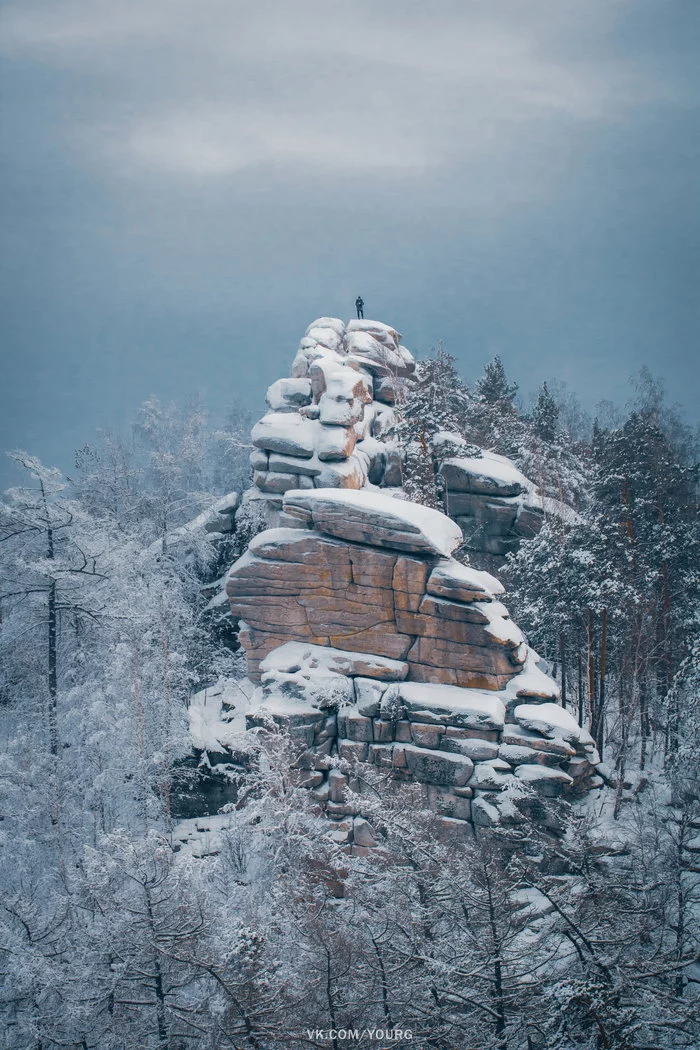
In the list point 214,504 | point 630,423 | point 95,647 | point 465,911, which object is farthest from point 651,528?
point 95,647

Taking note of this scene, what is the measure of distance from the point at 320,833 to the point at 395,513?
952 cm

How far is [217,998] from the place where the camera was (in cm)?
976

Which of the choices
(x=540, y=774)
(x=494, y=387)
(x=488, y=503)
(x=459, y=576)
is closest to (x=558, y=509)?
(x=488, y=503)

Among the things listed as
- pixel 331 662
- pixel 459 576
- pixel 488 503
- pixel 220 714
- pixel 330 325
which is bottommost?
pixel 220 714

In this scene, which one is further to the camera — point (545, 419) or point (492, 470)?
point (545, 419)

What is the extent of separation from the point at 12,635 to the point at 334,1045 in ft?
53.2

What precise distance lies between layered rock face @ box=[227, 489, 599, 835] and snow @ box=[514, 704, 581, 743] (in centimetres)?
4

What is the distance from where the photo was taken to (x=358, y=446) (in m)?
28.1

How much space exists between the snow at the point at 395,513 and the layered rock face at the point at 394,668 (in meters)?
0.05

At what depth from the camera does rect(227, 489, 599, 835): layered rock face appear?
19000 millimetres

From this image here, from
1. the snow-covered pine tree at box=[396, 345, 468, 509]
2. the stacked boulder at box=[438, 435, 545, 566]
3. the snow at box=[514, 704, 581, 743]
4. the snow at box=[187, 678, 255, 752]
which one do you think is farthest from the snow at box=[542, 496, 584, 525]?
the snow at box=[187, 678, 255, 752]

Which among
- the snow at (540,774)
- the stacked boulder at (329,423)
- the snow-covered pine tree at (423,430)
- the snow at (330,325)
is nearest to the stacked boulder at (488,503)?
the snow-covered pine tree at (423,430)

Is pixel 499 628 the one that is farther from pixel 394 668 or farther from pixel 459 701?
pixel 394 668

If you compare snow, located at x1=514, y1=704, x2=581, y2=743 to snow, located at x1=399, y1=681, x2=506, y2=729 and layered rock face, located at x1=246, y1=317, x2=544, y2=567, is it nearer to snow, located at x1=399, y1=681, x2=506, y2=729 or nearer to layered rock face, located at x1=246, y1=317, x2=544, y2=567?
snow, located at x1=399, y1=681, x2=506, y2=729
